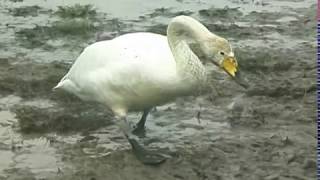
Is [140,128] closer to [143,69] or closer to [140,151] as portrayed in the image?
[140,151]

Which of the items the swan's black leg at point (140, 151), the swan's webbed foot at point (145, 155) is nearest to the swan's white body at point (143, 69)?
the swan's black leg at point (140, 151)

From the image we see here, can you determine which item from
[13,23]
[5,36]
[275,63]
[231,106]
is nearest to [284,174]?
[231,106]

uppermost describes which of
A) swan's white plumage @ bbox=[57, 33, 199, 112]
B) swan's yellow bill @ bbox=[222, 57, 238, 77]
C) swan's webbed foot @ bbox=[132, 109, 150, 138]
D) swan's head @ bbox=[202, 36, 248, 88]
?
swan's head @ bbox=[202, 36, 248, 88]

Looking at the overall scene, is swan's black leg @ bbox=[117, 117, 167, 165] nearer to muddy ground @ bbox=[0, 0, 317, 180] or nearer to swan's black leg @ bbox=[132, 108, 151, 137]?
muddy ground @ bbox=[0, 0, 317, 180]

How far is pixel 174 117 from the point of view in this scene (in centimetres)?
726

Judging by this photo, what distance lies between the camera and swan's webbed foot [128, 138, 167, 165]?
6.04 meters

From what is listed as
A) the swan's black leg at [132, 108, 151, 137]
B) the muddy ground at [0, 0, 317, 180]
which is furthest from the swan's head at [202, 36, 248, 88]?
the swan's black leg at [132, 108, 151, 137]

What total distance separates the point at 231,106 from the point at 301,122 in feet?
2.54

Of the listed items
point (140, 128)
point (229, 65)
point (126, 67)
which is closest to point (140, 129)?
point (140, 128)

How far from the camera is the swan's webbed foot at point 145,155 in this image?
19.8 feet

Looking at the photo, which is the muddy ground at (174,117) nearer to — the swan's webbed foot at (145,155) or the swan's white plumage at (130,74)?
the swan's webbed foot at (145,155)

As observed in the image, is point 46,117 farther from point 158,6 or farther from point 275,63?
point 158,6

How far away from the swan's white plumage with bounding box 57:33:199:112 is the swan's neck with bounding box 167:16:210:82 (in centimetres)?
6

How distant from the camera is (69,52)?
9.58 m
